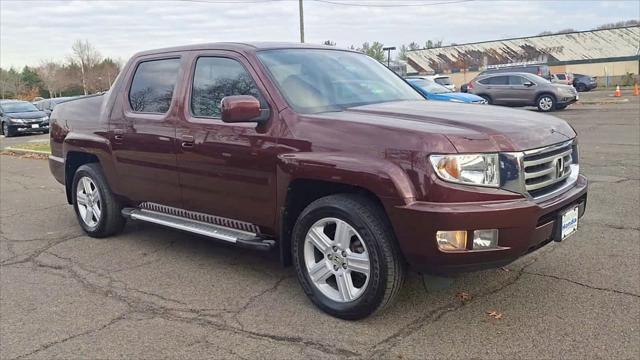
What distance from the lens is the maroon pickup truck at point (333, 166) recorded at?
3324 mm

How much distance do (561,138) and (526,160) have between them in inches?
22.6

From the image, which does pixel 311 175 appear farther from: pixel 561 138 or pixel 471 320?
pixel 561 138

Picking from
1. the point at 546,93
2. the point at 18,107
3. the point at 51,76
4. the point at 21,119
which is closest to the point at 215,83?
the point at 546,93

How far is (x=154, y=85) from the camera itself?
5.21 m

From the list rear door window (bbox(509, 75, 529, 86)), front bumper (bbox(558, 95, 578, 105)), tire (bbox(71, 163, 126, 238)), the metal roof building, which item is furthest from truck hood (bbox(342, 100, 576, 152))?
the metal roof building

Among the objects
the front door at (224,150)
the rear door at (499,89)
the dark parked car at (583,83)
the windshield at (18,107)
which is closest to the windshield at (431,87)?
the rear door at (499,89)

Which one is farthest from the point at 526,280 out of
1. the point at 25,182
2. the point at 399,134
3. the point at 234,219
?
the point at 25,182

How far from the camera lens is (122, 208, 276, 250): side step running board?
423 centimetres

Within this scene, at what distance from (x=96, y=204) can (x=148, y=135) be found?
1424mm

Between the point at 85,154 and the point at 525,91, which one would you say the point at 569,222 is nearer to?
the point at 85,154

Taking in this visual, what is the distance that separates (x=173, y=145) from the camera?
4.75m

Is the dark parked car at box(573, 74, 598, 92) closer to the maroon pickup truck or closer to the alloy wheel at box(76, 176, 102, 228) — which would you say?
the maroon pickup truck

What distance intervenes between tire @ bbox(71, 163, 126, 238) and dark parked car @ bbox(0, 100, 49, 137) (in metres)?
20.5

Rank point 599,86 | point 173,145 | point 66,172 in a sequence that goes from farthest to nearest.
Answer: point 599,86 < point 66,172 < point 173,145
